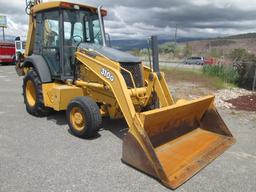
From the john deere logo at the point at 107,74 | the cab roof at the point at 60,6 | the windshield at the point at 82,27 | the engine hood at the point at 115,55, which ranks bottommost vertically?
the john deere logo at the point at 107,74

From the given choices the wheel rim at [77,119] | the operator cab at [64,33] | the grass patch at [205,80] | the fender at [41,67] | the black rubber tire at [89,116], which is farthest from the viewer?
the grass patch at [205,80]

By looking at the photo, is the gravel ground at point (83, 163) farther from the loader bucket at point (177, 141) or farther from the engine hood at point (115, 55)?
the engine hood at point (115, 55)

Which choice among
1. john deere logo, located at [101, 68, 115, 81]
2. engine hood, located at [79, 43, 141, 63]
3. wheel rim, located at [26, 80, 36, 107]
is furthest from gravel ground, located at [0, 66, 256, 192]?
engine hood, located at [79, 43, 141, 63]

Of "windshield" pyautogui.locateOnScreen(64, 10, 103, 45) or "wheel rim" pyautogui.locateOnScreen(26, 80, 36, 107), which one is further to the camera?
"wheel rim" pyautogui.locateOnScreen(26, 80, 36, 107)

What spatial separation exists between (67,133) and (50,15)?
272cm

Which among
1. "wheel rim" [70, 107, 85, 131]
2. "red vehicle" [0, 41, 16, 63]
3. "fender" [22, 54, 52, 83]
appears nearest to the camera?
"wheel rim" [70, 107, 85, 131]

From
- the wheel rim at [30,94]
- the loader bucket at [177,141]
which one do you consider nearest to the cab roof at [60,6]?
the wheel rim at [30,94]

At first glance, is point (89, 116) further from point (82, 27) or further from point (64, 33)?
point (82, 27)

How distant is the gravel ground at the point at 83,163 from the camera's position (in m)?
4.34

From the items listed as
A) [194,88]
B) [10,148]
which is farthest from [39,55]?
[194,88]

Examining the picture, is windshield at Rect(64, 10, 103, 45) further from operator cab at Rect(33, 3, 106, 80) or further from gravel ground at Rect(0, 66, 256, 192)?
gravel ground at Rect(0, 66, 256, 192)

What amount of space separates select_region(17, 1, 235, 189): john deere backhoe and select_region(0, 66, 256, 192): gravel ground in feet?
0.71

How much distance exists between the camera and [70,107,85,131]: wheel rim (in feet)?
20.0

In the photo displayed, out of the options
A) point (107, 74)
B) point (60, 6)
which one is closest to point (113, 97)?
point (107, 74)
